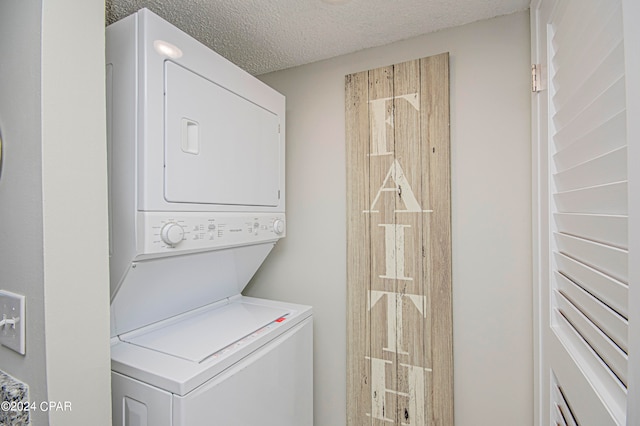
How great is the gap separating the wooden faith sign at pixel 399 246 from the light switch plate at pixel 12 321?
1535 mm

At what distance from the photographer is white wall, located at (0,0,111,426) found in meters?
0.87

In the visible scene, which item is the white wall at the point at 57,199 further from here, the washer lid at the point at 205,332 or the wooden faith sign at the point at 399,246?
the wooden faith sign at the point at 399,246

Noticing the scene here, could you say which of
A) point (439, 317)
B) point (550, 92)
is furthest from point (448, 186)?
point (439, 317)

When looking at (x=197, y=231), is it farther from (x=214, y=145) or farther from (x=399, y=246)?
(x=399, y=246)

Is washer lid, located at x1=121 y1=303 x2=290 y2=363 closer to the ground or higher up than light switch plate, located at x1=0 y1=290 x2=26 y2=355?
closer to the ground

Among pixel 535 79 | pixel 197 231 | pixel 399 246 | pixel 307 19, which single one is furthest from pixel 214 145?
pixel 535 79

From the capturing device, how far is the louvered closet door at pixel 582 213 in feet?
2.41

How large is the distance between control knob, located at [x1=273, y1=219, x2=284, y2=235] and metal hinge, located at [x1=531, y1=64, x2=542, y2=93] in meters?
1.52

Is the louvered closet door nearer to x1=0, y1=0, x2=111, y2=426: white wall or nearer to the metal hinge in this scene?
the metal hinge

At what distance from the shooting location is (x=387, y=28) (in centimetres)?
172

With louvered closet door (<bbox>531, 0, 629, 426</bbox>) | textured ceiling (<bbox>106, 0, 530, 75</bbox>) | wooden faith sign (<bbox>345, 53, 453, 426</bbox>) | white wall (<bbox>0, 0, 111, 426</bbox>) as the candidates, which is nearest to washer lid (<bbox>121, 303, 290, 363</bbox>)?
white wall (<bbox>0, 0, 111, 426</bbox>)

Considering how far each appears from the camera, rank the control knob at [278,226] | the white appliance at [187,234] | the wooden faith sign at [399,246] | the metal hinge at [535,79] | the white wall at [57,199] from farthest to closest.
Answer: the control knob at [278,226]
the wooden faith sign at [399,246]
the metal hinge at [535,79]
the white appliance at [187,234]
the white wall at [57,199]

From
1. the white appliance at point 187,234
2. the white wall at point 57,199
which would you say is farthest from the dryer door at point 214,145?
the white wall at point 57,199

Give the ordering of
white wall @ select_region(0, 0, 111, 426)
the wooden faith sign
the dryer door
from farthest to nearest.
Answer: the wooden faith sign, the dryer door, white wall @ select_region(0, 0, 111, 426)
